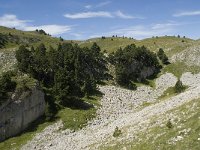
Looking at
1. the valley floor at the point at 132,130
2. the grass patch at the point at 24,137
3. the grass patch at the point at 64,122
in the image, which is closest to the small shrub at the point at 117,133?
the valley floor at the point at 132,130

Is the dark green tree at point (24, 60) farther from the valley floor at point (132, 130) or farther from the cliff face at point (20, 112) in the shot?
the valley floor at point (132, 130)

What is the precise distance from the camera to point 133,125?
54.3 m

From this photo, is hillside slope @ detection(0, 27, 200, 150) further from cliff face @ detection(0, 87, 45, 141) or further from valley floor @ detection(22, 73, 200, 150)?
cliff face @ detection(0, 87, 45, 141)

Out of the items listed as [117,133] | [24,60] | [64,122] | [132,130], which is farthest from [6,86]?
[132,130]

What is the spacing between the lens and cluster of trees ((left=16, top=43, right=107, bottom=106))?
8100 centimetres

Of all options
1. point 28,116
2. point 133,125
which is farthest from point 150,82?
point 133,125

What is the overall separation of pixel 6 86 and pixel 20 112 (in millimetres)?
5635

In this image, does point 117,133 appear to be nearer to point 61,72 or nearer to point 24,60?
point 61,72

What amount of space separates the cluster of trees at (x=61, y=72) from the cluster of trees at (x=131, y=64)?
6.13 meters

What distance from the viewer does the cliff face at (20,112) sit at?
213ft

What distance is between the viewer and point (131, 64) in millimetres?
120375

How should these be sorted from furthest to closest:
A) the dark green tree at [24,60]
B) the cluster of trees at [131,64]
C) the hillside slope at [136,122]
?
the cluster of trees at [131,64]
the dark green tree at [24,60]
the hillside slope at [136,122]

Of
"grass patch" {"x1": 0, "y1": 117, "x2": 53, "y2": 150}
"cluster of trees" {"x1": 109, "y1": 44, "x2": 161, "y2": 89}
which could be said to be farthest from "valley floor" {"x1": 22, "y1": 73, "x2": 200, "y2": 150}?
"cluster of trees" {"x1": 109, "y1": 44, "x2": 161, "y2": 89}

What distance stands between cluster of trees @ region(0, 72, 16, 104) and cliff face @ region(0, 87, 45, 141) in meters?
1.24
